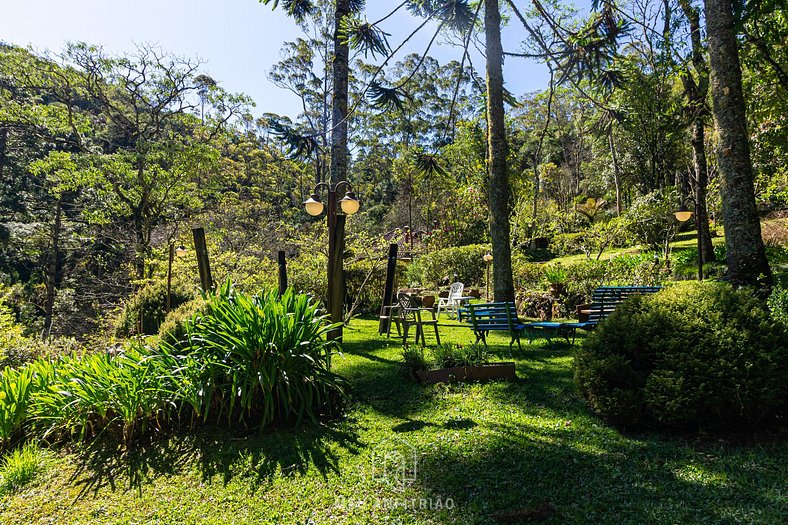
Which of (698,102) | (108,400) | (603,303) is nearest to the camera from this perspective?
(108,400)

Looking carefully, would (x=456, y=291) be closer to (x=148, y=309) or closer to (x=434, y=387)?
(x=434, y=387)

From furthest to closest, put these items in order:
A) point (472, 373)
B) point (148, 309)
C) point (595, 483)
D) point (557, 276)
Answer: point (557, 276) → point (148, 309) → point (472, 373) → point (595, 483)

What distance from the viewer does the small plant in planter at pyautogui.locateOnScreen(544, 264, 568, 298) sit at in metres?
10.2

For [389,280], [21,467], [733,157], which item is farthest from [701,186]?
[21,467]

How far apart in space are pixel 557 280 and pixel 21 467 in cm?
1061

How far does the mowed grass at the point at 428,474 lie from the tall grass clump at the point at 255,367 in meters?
0.25

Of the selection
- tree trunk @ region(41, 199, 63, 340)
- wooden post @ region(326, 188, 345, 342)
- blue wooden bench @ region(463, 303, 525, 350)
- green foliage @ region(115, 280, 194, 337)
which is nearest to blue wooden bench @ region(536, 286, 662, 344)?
blue wooden bench @ region(463, 303, 525, 350)

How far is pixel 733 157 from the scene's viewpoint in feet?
14.0

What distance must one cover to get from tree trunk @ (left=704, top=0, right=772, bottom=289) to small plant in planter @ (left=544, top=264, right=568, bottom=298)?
592 centimetres

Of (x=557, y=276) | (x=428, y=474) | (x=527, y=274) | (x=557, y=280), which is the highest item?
(x=527, y=274)

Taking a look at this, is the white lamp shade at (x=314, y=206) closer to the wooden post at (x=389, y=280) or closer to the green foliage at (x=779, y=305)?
the wooden post at (x=389, y=280)

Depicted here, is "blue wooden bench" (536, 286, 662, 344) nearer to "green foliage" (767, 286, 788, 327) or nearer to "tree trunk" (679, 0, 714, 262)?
"green foliage" (767, 286, 788, 327)

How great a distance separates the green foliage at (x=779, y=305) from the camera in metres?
3.27

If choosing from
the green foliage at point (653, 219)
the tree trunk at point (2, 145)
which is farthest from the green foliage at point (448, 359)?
the tree trunk at point (2, 145)
